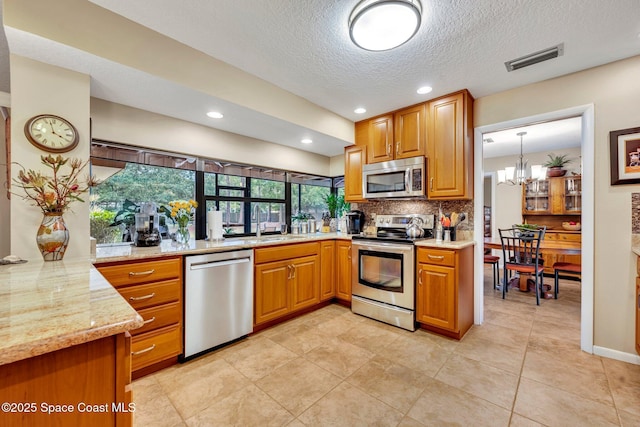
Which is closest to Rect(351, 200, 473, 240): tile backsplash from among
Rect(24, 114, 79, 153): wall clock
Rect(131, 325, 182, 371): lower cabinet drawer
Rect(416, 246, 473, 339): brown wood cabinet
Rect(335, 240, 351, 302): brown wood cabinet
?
Rect(416, 246, 473, 339): brown wood cabinet

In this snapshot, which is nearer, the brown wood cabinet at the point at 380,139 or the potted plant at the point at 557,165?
the brown wood cabinet at the point at 380,139

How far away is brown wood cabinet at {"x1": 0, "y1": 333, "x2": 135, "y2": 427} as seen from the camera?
0.64m

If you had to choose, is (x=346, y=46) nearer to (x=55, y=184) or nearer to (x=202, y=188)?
(x=202, y=188)

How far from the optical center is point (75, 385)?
0.71 meters

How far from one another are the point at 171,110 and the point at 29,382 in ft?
8.10

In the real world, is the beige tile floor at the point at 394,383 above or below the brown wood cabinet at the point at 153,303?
below

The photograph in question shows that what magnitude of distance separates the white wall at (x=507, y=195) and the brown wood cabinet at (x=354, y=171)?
3.91 metres

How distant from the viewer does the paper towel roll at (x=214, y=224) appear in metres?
2.88

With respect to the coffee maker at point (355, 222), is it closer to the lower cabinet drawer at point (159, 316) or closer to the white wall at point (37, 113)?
the lower cabinet drawer at point (159, 316)

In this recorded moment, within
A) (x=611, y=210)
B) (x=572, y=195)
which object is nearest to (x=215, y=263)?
(x=611, y=210)

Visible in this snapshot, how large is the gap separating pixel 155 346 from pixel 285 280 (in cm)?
128

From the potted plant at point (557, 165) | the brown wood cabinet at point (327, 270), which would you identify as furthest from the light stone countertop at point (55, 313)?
the potted plant at point (557, 165)

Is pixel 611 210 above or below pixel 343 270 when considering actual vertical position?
above

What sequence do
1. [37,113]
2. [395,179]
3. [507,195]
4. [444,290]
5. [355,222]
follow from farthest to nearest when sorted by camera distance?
[507,195] → [355,222] → [395,179] → [444,290] → [37,113]
